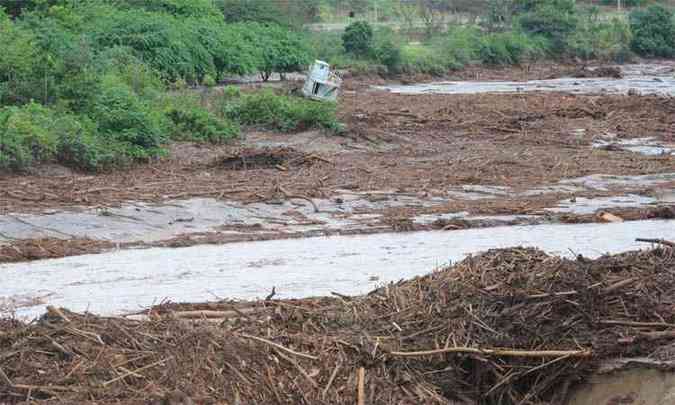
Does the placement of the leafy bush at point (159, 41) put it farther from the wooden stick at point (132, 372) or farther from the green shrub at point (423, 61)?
the wooden stick at point (132, 372)

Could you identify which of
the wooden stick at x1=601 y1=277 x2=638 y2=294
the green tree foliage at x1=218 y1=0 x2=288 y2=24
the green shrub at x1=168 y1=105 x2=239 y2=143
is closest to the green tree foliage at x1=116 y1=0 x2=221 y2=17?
the green tree foliage at x1=218 y1=0 x2=288 y2=24

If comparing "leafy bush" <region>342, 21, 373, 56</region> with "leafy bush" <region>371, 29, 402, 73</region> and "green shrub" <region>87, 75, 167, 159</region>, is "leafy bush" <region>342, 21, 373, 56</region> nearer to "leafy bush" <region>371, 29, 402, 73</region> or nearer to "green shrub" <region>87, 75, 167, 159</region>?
"leafy bush" <region>371, 29, 402, 73</region>

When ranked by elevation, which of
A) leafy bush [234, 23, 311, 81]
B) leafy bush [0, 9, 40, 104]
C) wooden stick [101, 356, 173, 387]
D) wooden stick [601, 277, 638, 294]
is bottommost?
leafy bush [234, 23, 311, 81]

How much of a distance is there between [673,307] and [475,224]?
735 cm

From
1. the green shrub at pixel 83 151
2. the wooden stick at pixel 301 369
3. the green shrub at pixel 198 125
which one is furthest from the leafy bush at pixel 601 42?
the wooden stick at pixel 301 369

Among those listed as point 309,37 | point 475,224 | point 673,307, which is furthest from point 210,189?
point 309,37

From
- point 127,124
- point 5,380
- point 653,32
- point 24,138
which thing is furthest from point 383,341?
point 653,32

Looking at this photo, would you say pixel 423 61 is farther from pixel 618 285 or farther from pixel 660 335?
A: pixel 660 335

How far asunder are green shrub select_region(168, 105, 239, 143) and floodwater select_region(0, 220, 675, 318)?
880 cm

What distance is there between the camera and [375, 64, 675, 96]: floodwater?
132 ft

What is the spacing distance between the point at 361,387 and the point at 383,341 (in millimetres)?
657

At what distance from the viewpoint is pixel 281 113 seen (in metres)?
25.0

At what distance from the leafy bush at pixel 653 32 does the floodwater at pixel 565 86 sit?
12.2 m

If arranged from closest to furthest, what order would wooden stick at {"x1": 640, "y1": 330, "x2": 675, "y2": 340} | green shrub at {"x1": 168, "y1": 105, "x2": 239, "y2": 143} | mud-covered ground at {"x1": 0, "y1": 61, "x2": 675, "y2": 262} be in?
wooden stick at {"x1": 640, "y1": 330, "x2": 675, "y2": 340} → mud-covered ground at {"x1": 0, "y1": 61, "x2": 675, "y2": 262} → green shrub at {"x1": 168, "y1": 105, "x2": 239, "y2": 143}
